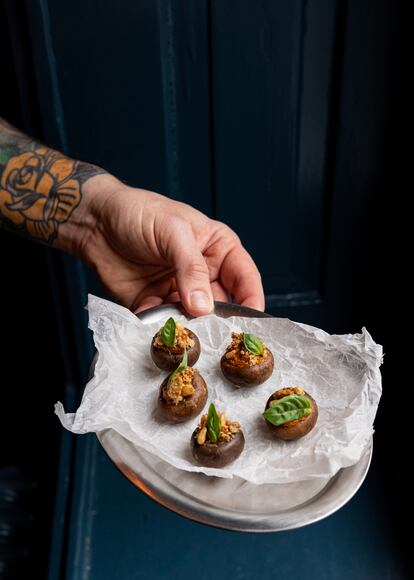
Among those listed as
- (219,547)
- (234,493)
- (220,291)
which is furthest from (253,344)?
(219,547)

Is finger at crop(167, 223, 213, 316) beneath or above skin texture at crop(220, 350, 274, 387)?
above

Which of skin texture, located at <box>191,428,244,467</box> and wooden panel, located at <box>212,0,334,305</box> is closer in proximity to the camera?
skin texture, located at <box>191,428,244,467</box>

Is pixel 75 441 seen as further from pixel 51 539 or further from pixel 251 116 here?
pixel 251 116

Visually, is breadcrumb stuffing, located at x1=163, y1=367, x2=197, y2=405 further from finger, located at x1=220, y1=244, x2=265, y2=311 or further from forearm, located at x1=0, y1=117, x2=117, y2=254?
forearm, located at x1=0, y1=117, x2=117, y2=254

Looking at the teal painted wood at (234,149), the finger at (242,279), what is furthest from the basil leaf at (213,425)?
the teal painted wood at (234,149)

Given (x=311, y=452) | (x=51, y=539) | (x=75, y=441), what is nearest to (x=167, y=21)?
(x=311, y=452)

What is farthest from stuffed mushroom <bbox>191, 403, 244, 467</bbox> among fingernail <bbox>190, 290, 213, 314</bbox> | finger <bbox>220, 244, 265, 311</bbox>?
finger <bbox>220, 244, 265, 311</bbox>

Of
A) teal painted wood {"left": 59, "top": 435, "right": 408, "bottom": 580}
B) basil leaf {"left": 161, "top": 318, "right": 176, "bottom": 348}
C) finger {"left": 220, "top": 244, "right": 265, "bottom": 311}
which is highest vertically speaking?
basil leaf {"left": 161, "top": 318, "right": 176, "bottom": 348}

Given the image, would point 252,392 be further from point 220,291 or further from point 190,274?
point 220,291
